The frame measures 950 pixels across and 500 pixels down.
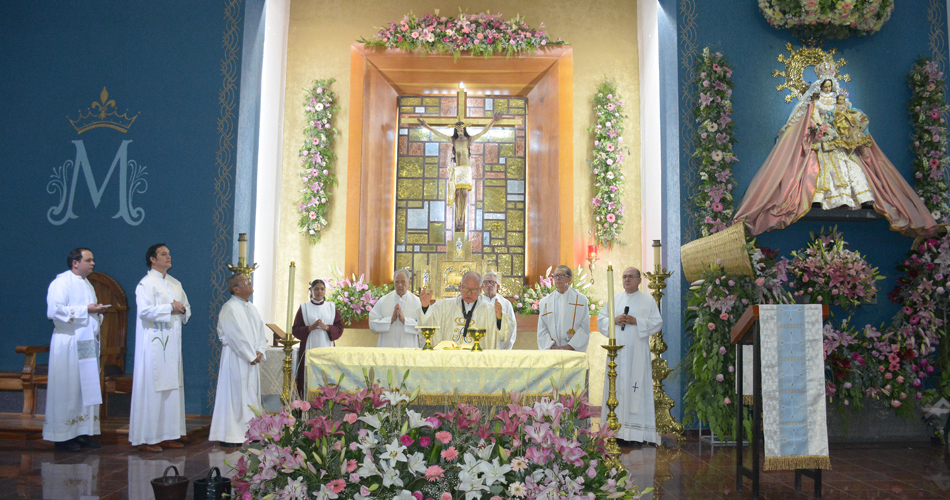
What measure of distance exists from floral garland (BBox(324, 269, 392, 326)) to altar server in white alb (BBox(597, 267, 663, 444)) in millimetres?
3034

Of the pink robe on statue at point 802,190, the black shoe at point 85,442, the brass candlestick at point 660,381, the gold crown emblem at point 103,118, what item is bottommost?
the black shoe at point 85,442

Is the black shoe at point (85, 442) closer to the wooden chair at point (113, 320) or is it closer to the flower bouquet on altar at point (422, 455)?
the wooden chair at point (113, 320)

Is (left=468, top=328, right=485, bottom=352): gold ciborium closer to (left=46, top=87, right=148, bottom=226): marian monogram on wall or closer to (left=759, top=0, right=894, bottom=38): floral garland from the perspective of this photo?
(left=46, top=87, right=148, bottom=226): marian monogram on wall

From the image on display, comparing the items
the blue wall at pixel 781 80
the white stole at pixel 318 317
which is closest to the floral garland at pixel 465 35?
the blue wall at pixel 781 80

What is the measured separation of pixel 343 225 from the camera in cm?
922

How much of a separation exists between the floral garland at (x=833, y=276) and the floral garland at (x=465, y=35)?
14.3 feet

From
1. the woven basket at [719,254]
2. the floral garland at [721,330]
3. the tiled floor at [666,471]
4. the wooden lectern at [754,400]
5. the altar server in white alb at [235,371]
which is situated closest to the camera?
the wooden lectern at [754,400]

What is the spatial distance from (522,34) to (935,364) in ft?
20.0

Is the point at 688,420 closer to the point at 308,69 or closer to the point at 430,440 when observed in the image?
the point at 430,440

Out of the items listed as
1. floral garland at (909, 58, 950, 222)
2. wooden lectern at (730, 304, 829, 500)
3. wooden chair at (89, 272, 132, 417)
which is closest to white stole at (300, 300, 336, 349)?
wooden chair at (89, 272, 132, 417)

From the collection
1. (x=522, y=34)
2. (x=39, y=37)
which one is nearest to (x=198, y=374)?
(x=39, y=37)

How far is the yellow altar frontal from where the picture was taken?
174 inches

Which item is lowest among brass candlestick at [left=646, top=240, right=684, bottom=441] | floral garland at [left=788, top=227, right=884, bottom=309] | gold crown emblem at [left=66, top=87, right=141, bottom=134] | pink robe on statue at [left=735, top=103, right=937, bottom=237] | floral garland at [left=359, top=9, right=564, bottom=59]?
brass candlestick at [left=646, top=240, right=684, bottom=441]

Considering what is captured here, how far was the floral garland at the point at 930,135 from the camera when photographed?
273 inches
